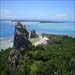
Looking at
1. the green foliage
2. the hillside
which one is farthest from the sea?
the green foliage

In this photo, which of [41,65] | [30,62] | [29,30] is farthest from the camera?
[29,30]

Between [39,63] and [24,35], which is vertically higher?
[24,35]

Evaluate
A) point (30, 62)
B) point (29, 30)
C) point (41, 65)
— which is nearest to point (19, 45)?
point (30, 62)

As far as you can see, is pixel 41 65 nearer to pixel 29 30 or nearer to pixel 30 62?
pixel 30 62

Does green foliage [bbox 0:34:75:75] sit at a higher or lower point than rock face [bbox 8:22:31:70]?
lower

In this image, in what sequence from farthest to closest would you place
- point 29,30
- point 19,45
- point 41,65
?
1. point 29,30
2. point 19,45
3. point 41,65

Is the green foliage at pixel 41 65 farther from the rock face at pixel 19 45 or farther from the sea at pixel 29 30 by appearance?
the sea at pixel 29 30

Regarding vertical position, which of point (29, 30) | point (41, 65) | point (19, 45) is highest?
point (29, 30)

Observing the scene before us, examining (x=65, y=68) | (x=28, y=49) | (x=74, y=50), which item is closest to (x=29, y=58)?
(x=28, y=49)

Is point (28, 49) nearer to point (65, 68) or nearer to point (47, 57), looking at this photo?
point (47, 57)

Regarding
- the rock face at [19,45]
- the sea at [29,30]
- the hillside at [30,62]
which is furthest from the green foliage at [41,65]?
the sea at [29,30]

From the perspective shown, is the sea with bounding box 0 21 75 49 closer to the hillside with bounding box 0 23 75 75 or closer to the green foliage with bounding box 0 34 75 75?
the hillside with bounding box 0 23 75 75
